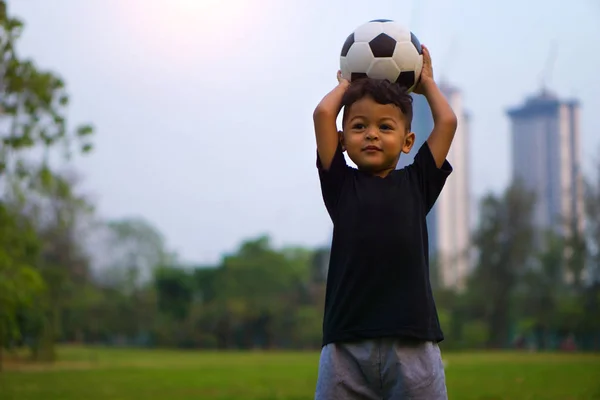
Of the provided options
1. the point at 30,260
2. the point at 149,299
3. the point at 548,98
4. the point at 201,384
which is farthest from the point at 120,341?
the point at 548,98

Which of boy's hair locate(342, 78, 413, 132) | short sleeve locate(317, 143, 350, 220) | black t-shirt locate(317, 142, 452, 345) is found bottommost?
black t-shirt locate(317, 142, 452, 345)

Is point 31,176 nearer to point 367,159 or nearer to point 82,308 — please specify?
point 367,159

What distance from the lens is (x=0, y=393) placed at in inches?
564

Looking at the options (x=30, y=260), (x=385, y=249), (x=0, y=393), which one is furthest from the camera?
(x=30, y=260)

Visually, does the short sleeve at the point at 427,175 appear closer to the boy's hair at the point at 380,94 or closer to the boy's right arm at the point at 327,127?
the boy's hair at the point at 380,94

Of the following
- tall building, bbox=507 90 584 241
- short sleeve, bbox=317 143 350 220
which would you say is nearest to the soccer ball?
short sleeve, bbox=317 143 350 220

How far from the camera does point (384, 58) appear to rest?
368 cm

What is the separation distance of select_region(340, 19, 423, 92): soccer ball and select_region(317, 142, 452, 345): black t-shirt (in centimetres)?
43

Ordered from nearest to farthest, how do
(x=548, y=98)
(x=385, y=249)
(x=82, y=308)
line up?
(x=385, y=249), (x=82, y=308), (x=548, y=98)

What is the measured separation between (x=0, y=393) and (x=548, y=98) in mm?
127629

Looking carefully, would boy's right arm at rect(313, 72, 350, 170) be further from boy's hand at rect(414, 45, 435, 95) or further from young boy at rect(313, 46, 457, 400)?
boy's hand at rect(414, 45, 435, 95)

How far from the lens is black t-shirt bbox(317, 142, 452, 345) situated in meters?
3.27

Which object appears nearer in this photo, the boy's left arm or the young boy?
the young boy

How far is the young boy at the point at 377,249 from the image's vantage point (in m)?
3.25
